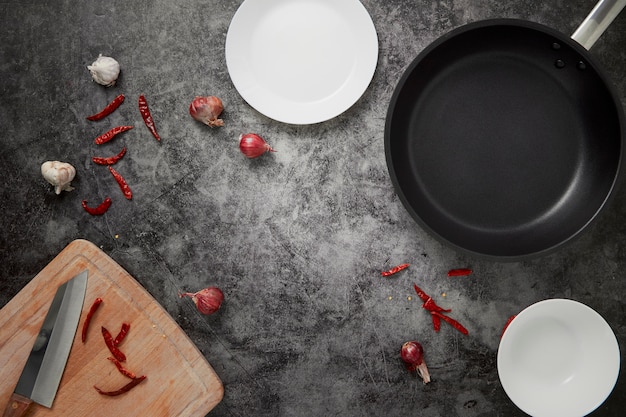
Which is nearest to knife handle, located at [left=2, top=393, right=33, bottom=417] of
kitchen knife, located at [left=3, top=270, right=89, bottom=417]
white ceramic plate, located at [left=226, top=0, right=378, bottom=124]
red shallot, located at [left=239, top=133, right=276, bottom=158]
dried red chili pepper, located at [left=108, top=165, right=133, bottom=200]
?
kitchen knife, located at [left=3, top=270, right=89, bottom=417]

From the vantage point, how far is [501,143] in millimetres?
1503

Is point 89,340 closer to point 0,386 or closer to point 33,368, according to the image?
point 33,368

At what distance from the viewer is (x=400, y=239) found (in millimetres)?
1610

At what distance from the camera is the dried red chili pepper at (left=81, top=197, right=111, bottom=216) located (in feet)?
5.35

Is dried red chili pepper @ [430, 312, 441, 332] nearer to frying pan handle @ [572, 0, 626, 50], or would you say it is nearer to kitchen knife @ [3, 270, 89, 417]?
frying pan handle @ [572, 0, 626, 50]

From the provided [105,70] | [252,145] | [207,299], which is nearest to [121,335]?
[207,299]

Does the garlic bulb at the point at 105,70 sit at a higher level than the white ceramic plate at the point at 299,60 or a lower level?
lower

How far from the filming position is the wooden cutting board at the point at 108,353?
57.2 inches

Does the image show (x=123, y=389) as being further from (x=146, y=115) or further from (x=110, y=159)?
(x=146, y=115)

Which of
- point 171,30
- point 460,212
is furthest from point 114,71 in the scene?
point 460,212

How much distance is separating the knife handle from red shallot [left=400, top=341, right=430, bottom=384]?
1.01 metres

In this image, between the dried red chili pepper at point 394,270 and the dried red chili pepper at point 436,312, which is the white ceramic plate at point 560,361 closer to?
the dried red chili pepper at point 436,312

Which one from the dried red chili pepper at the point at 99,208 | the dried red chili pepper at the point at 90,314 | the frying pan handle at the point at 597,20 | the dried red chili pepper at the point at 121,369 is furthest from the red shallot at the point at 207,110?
the frying pan handle at the point at 597,20

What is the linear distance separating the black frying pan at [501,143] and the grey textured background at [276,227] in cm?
10
